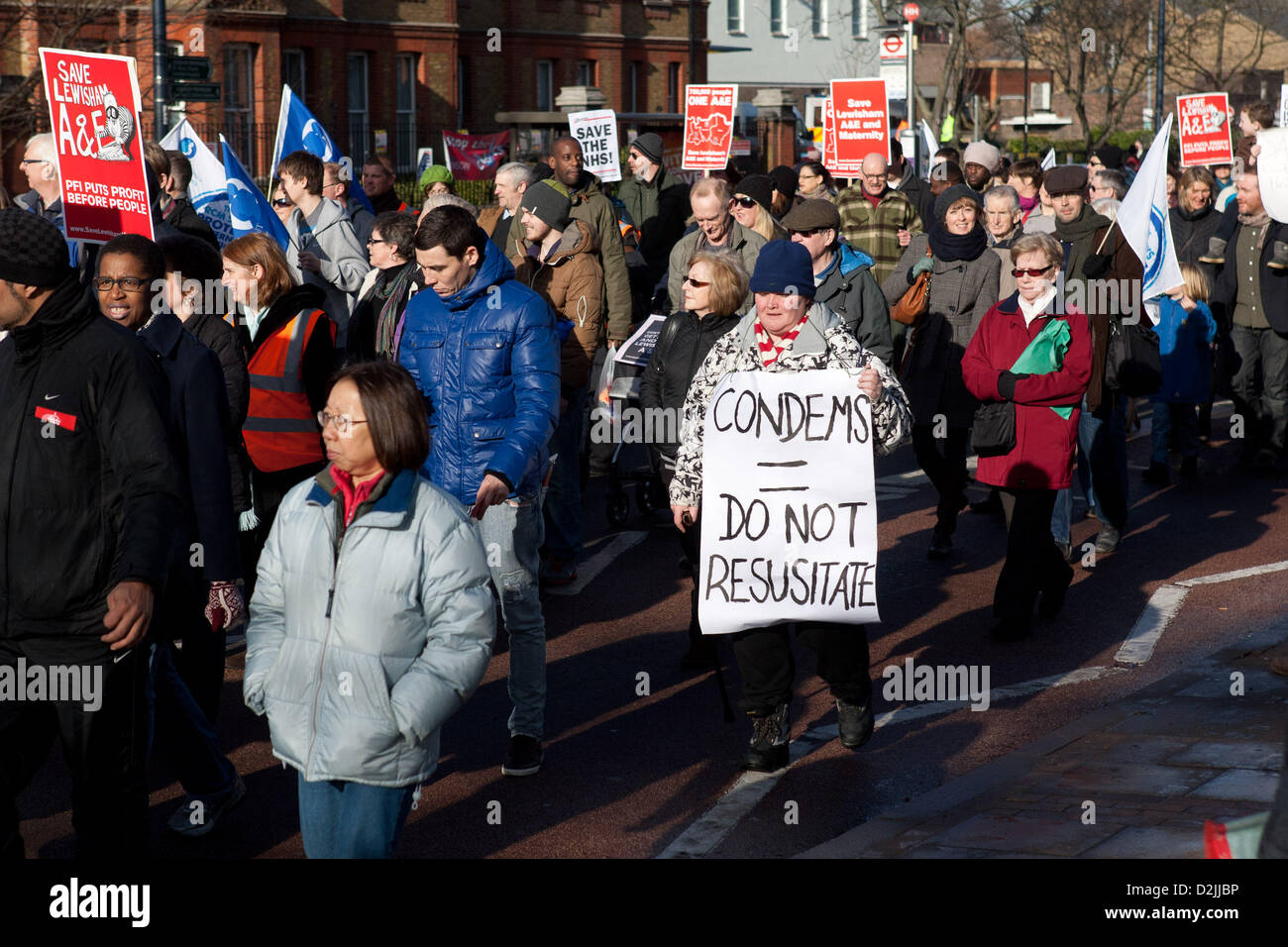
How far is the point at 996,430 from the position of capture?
8039mm

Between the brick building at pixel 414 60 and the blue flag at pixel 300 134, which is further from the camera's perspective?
the brick building at pixel 414 60

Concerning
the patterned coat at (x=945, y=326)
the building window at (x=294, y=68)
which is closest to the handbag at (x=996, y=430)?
the patterned coat at (x=945, y=326)

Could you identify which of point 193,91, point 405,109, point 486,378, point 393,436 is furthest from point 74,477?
point 405,109

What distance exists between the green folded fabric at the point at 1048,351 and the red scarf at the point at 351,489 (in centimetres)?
462

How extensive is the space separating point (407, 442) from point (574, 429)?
210 inches

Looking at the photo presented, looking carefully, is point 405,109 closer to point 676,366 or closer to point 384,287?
point 384,287

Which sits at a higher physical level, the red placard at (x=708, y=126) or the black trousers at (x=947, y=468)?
the red placard at (x=708, y=126)

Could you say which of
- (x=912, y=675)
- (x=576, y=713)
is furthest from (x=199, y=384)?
(x=912, y=675)

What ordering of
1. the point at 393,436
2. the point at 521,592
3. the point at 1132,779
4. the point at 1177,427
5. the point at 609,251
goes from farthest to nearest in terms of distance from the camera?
the point at 1177,427
the point at 609,251
the point at 521,592
the point at 1132,779
the point at 393,436

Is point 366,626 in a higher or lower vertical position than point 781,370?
lower

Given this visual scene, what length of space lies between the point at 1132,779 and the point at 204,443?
3284 millimetres

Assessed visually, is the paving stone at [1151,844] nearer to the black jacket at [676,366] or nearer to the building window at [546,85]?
the black jacket at [676,366]

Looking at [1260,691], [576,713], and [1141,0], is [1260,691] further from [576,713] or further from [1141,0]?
[1141,0]

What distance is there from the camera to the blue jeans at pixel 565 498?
9102mm
